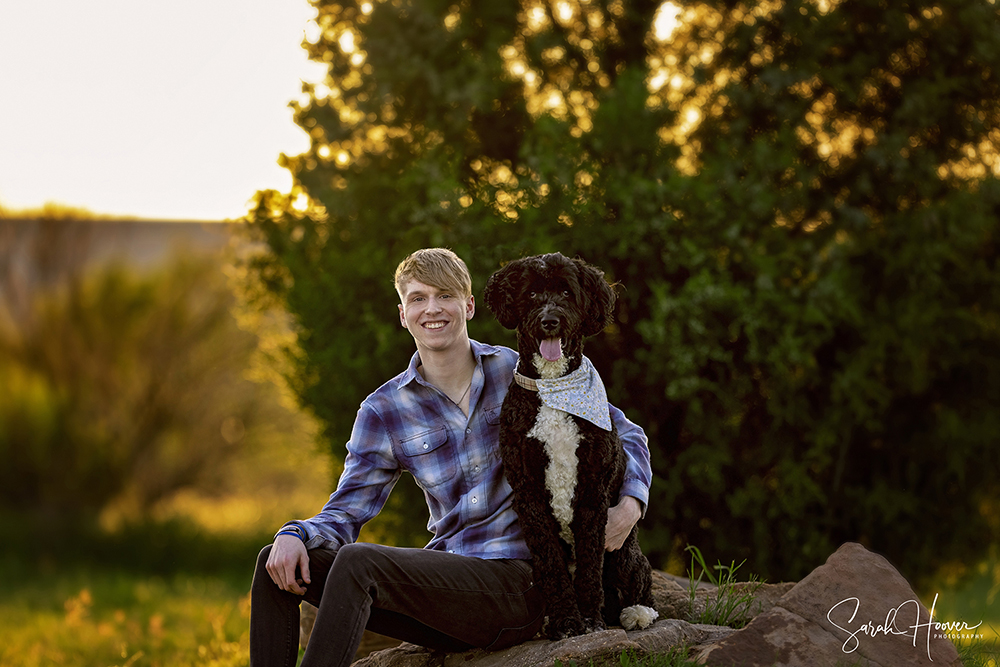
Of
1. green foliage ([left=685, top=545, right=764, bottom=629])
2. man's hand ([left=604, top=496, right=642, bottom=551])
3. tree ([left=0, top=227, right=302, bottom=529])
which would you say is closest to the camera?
man's hand ([left=604, top=496, right=642, bottom=551])

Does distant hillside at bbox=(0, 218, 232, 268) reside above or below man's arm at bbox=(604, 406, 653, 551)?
above

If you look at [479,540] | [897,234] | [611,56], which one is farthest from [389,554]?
[611,56]

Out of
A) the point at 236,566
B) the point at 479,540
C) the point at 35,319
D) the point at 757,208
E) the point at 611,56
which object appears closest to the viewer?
Answer: the point at 479,540

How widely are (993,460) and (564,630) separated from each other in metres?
4.11

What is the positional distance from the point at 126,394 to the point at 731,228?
31.6 feet

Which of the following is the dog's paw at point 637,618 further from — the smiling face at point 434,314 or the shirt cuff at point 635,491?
the smiling face at point 434,314

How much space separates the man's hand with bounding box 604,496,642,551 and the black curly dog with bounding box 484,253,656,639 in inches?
4.1

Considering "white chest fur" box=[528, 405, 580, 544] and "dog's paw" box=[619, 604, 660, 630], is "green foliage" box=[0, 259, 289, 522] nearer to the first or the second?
"dog's paw" box=[619, 604, 660, 630]

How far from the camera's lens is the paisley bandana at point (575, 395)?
9.85 feet

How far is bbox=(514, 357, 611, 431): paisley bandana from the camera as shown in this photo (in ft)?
9.85

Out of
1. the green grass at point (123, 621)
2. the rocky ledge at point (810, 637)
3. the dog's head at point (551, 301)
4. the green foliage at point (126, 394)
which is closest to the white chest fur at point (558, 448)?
the dog's head at point (551, 301)

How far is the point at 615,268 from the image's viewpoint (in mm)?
5480

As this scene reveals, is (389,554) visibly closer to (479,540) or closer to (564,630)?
(479,540)

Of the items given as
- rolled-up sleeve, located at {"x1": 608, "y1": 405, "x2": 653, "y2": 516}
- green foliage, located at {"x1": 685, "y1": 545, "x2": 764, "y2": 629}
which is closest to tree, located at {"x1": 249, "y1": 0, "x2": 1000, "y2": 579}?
green foliage, located at {"x1": 685, "y1": 545, "x2": 764, "y2": 629}
